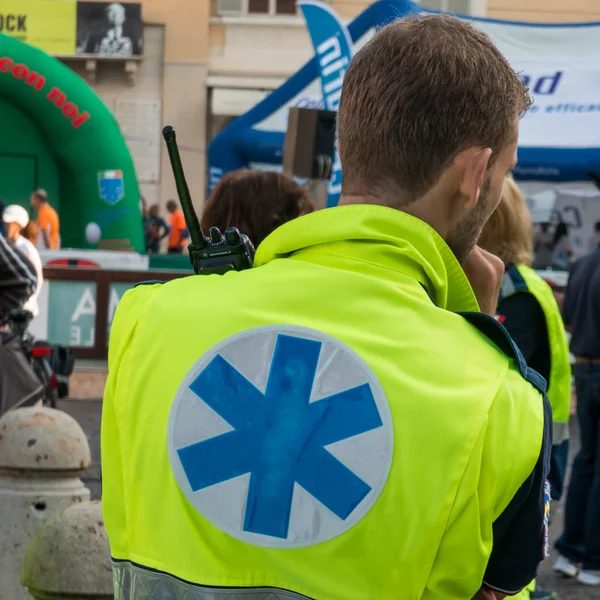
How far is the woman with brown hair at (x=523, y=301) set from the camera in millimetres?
4309

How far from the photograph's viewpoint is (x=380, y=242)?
4.75 feet

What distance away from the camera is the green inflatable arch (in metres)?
18.2

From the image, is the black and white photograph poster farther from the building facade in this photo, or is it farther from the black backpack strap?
the black backpack strap

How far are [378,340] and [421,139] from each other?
0.80 feet

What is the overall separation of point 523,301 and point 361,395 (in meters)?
3.06

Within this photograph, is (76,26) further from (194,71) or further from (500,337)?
(500,337)

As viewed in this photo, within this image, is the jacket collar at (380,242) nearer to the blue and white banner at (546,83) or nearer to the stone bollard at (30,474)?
the stone bollard at (30,474)

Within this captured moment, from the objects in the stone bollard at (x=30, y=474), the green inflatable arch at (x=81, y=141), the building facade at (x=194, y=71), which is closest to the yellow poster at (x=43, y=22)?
the building facade at (x=194, y=71)

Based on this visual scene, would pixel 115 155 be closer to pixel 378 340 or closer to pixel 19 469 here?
pixel 19 469

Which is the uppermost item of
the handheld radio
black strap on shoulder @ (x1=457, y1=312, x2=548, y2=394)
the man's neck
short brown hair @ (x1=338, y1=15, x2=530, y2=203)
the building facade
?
short brown hair @ (x1=338, y1=15, x2=530, y2=203)

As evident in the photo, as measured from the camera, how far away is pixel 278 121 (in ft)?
49.7

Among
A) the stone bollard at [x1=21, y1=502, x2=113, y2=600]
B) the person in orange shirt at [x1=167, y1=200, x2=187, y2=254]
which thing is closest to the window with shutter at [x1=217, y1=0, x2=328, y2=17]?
the person in orange shirt at [x1=167, y1=200, x2=187, y2=254]

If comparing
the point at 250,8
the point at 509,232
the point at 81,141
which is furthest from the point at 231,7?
the point at 509,232

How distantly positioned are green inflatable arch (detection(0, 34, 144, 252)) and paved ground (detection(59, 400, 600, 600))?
6814mm
